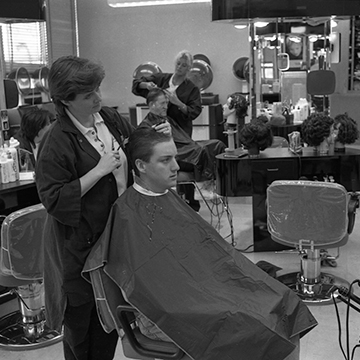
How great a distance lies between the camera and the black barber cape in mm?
1777

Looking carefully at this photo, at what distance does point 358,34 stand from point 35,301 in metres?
5.87

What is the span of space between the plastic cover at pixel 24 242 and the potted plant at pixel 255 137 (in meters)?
1.71

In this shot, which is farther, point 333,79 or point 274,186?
point 333,79

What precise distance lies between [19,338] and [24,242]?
67cm

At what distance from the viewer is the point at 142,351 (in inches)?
71.9

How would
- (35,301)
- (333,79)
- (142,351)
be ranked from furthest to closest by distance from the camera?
(333,79) < (35,301) < (142,351)

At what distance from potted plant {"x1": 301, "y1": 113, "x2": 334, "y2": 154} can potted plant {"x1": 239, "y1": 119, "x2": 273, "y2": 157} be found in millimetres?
258

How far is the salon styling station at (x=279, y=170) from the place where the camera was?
3.81 m

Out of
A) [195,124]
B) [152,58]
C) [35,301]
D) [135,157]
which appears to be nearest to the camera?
[135,157]

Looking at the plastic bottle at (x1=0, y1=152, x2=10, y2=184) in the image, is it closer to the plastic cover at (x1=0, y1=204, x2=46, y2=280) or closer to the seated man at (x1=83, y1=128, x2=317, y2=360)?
the plastic cover at (x1=0, y1=204, x2=46, y2=280)

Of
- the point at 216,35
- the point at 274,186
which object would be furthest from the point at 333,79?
the point at 216,35

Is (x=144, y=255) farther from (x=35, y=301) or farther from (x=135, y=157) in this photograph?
(x=35, y=301)

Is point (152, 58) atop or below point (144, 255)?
atop

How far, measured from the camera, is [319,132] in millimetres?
3754
